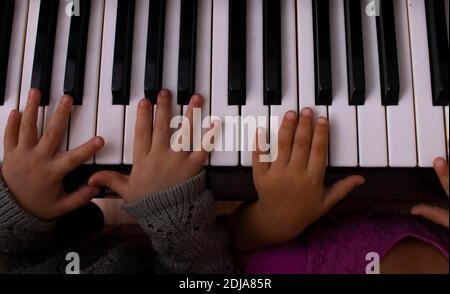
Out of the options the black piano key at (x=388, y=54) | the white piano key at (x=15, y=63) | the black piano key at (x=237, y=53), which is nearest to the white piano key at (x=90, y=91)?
the white piano key at (x=15, y=63)

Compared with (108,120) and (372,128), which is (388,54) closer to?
(372,128)

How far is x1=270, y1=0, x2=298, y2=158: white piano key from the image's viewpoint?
63 centimetres

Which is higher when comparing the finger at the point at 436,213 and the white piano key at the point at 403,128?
the white piano key at the point at 403,128

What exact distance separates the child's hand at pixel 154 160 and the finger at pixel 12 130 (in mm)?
133

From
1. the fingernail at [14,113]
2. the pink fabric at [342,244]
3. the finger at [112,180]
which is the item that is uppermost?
the fingernail at [14,113]

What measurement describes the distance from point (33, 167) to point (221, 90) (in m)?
0.31

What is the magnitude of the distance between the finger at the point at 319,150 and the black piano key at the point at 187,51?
0.20 meters

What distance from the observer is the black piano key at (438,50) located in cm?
60

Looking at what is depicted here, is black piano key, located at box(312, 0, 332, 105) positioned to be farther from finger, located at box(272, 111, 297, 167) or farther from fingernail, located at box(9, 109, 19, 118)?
fingernail, located at box(9, 109, 19, 118)

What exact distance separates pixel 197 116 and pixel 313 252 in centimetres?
31

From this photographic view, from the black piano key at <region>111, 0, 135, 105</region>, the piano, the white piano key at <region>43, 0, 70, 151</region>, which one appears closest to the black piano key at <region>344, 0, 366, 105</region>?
the piano

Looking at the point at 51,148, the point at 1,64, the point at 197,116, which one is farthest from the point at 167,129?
the point at 1,64

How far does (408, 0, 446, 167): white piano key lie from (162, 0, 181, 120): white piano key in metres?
0.36

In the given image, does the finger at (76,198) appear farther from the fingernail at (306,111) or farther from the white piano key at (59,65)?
the fingernail at (306,111)
